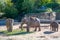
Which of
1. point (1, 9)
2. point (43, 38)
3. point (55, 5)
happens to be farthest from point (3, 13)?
point (43, 38)

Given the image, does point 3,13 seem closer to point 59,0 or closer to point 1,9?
point 1,9

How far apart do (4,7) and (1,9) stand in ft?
1.73

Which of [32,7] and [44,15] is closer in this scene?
[44,15]

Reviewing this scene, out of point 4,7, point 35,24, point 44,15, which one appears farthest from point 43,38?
point 4,7

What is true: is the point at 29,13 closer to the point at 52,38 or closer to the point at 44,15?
the point at 44,15

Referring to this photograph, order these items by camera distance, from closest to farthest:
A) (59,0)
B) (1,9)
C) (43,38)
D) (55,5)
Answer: (43,38)
(1,9)
(55,5)
(59,0)

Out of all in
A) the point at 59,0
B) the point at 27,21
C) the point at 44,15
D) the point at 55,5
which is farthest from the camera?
the point at 59,0

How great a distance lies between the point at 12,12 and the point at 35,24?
10783 millimetres

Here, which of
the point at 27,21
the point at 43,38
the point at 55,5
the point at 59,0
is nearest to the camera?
the point at 43,38

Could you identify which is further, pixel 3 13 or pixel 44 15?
pixel 3 13

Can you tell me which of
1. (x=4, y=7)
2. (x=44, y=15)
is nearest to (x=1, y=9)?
(x=4, y=7)

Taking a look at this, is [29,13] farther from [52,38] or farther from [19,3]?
[52,38]

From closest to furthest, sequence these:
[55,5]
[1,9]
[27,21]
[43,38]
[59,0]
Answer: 1. [43,38]
2. [27,21]
3. [1,9]
4. [55,5]
5. [59,0]

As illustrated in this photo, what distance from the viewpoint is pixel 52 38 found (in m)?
15.3
